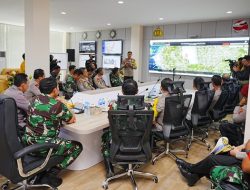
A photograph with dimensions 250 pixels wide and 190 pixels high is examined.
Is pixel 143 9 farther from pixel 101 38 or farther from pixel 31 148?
pixel 31 148

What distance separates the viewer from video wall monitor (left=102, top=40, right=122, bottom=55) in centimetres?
959

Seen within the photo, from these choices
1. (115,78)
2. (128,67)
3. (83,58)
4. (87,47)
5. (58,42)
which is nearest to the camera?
(115,78)

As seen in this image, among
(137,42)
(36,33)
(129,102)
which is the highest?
(137,42)

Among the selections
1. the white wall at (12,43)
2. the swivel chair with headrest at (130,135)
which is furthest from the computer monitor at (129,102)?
the white wall at (12,43)

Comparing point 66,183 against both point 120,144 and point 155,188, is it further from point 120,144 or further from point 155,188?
point 155,188

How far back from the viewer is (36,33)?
181 inches

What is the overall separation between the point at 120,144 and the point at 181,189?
33.4 inches

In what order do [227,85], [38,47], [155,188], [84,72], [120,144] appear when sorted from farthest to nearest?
[84,72]
[38,47]
[227,85]
[155,188]
[120,144]

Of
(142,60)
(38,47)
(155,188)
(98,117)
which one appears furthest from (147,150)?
(142,60)

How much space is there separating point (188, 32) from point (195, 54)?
0.78 metres

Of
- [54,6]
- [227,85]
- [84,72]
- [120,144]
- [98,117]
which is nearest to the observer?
[120,144]

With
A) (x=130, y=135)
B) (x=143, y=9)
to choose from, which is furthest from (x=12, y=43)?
(x=130, y=135)

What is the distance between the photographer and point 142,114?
220 cm

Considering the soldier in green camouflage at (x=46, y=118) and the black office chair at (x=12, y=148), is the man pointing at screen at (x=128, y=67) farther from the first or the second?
the black office chair at (x=12, y=148)
